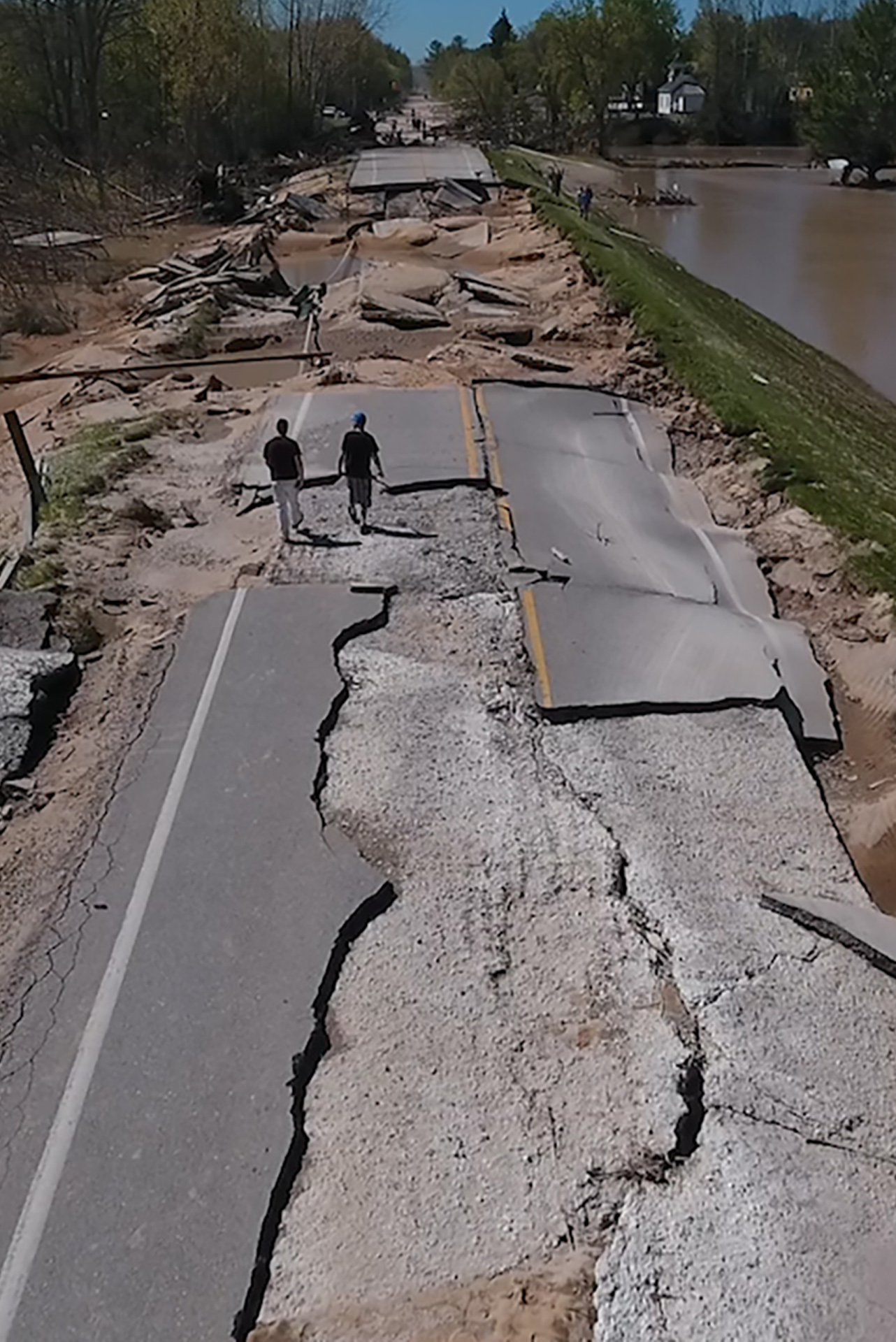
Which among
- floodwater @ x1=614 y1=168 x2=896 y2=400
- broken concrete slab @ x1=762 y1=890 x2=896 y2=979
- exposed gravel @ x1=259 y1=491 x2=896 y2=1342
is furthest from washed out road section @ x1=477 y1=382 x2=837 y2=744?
floodwater @ x1=614 y1=168 x2=896 y2=400

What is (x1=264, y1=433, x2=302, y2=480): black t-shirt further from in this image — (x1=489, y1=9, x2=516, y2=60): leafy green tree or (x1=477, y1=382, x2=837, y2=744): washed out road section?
(x1=489, y1=9, x2=516, y2=60): leafy green tree

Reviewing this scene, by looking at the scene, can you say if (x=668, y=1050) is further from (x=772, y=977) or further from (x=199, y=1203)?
(x=199, y=1203)

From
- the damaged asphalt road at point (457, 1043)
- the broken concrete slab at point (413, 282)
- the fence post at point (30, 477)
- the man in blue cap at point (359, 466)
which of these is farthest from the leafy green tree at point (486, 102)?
the damaged asphalt road at point (457, 1043)

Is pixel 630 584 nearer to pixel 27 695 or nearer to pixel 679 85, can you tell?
pixel 27 695

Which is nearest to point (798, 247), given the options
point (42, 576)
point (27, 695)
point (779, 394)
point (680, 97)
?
point (779, 394)

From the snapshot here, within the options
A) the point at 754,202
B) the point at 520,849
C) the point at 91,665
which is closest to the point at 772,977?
the point at 520,849

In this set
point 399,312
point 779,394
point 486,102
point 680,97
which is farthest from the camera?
point 680,97
